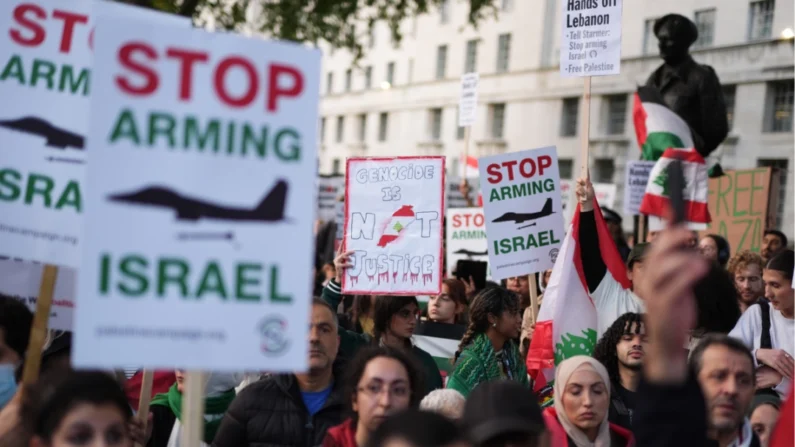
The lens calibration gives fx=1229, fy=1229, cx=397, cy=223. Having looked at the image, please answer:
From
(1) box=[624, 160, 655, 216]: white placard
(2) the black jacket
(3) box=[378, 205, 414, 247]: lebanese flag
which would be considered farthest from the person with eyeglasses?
(1) box=[624, 160, 655, 216]: white placard

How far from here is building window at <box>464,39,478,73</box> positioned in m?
46.3

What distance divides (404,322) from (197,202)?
3949mm

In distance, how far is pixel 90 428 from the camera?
3.58 meters

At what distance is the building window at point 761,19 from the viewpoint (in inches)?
1265

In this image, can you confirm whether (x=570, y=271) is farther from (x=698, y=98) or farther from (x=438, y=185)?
(x=698, y=98)

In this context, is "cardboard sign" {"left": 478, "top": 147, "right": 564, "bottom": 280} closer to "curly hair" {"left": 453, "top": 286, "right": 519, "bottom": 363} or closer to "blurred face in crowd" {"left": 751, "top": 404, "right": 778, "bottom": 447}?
"curly hair" {"left": 453, "top": 286, "right": 519, "bottom": 363}

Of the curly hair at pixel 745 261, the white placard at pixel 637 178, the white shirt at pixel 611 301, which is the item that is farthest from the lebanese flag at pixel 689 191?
the white shirt at pixel 611 301

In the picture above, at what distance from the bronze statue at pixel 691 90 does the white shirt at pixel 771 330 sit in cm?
572

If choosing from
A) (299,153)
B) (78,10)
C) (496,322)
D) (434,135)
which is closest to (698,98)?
(496,322)

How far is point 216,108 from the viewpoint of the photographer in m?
3.42

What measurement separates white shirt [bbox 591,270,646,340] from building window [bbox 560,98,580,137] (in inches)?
1352

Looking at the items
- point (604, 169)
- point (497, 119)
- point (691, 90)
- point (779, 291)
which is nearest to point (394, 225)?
point (779, 291)

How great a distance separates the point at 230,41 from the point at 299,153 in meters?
0.37

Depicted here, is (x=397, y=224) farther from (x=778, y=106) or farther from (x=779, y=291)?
(x=778, y=106)
